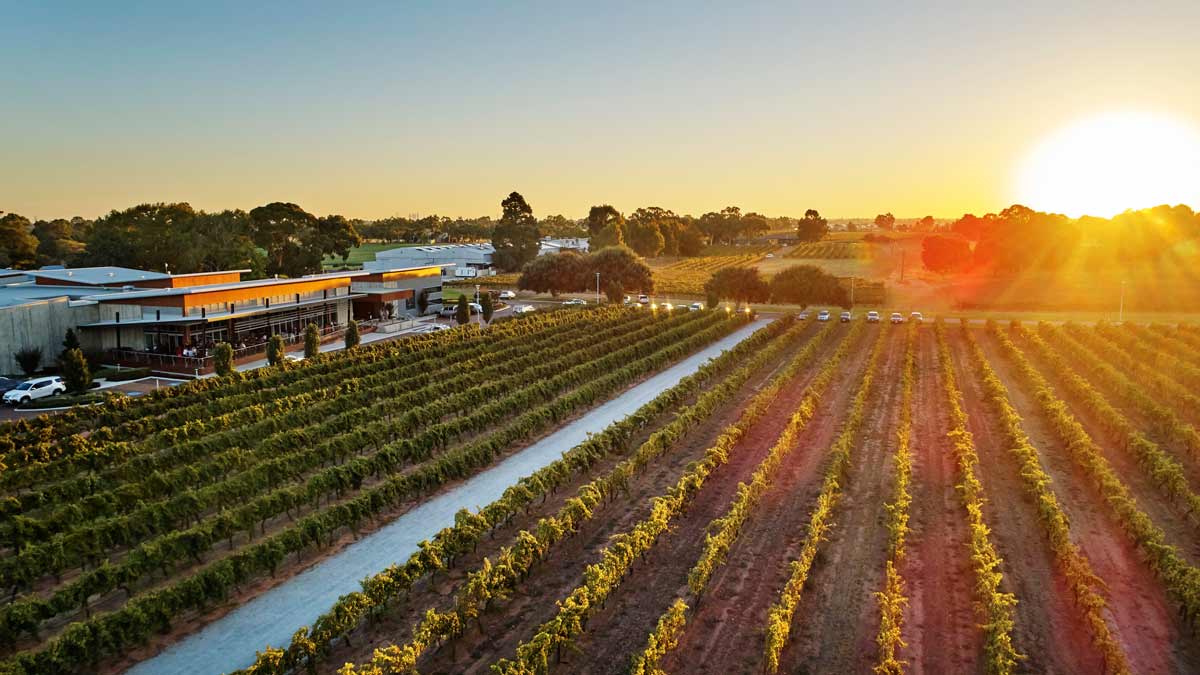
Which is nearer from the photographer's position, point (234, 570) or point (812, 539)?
point (234, 570)

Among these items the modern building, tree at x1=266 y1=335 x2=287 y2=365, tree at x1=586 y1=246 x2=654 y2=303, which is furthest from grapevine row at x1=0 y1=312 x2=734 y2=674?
tree at x1=586 y1=246 x2=654 y2=303

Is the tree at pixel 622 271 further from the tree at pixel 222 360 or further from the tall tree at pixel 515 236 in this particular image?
the tree at pixel 222 360

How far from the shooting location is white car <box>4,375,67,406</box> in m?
29.8

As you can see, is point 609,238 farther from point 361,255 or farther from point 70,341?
point 70,341

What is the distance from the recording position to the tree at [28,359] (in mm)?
34094

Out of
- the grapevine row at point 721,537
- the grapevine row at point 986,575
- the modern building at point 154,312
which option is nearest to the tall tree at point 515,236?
the modern building at point 154,312

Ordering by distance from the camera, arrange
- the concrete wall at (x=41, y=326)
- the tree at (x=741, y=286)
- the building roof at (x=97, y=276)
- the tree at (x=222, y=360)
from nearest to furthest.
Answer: the tree at (x=222, y=360), the concrete wall at (x=41, y=326), the building roof at (x=97, y=276), the tree at (x=741, y=286)

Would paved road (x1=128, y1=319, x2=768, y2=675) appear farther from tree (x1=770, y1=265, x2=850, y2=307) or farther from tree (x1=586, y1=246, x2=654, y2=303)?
tree (x1=586, y1=246, x2=654, y2=303)

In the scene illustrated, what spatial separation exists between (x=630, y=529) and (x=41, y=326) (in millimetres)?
33574

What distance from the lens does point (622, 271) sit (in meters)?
76.2

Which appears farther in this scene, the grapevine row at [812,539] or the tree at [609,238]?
the tree at [609,238]

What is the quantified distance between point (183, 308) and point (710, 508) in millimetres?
31130

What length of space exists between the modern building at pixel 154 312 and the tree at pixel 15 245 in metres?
22.0

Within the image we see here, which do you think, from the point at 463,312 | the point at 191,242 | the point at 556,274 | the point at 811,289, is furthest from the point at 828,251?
the point at 191,242
